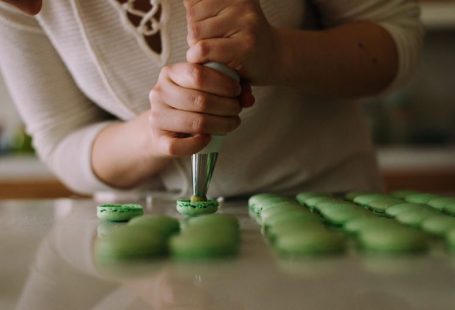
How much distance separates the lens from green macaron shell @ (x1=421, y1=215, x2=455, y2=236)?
0.41m

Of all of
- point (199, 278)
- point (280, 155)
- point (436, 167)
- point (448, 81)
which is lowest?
point (436, 167)

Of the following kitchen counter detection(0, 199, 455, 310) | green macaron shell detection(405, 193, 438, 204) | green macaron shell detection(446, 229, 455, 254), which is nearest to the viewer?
kitchen counter detection(0, 199, 455, 310)

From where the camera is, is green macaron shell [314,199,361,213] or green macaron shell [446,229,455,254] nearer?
green macaron shell [446,229,455,254]

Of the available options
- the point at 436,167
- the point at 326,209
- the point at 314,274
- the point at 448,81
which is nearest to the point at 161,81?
the point at 326,209

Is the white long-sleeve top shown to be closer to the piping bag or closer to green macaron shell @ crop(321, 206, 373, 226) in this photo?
the piping bag

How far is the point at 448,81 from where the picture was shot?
2.28 meters

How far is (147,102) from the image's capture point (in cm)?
80

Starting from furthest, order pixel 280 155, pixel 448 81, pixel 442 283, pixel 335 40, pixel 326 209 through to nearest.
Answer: pixel 448 81
pixel 280 155
pixel 335 40
pixel 326 209
pixel 442 283

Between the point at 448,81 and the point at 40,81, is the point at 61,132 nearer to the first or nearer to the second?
the point at 40,81

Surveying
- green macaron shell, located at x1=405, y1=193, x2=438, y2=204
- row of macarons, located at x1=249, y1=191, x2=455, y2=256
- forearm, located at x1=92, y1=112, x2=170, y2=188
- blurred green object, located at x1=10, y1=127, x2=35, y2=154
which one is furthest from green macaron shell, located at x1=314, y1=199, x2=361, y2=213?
blurred green object, located at x1=10, y1=127, x2=35, y2=154

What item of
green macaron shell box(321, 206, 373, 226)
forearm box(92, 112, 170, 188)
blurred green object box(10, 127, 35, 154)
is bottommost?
blurred green object box(10, 127, 35, 154)

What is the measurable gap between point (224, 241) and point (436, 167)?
1627mm

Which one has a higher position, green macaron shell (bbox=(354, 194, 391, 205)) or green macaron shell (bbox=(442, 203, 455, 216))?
green macaron shell (bbox=(442, 203, 455, 216))

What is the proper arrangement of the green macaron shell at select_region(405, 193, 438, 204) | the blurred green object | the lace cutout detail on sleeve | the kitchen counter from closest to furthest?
the kitchen counter, the green macaron shell at select_region(405, 193, 438, 204), the lace cutout detail on sleeve, the blurred green object
